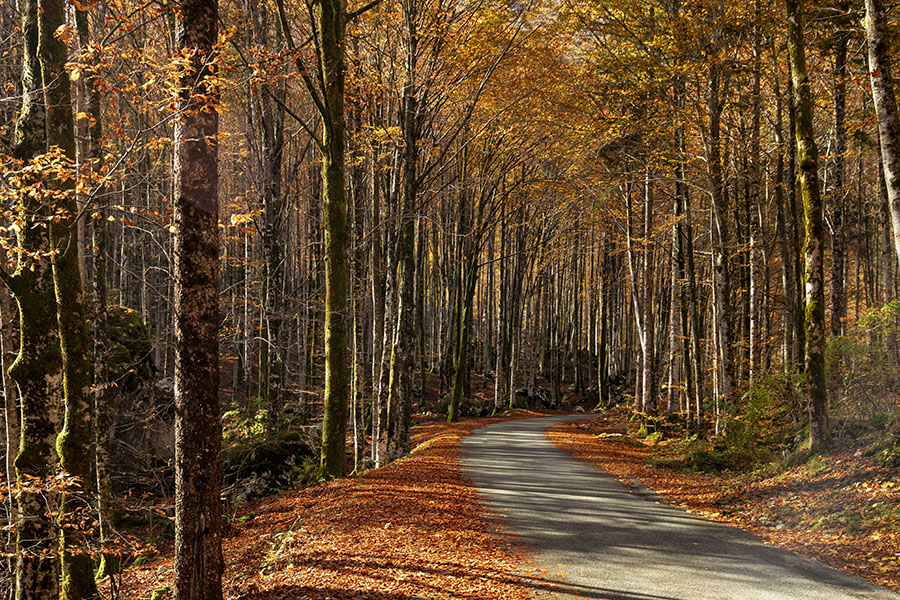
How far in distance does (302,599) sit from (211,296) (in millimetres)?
3058

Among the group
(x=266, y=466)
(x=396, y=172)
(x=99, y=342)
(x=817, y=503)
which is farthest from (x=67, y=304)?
(x=817, y=503)

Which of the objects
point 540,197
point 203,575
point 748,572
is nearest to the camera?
point 203,575

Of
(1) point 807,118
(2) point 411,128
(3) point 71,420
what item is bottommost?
(3) point 71,420

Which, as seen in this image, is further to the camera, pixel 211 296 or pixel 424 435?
pixel 424 435

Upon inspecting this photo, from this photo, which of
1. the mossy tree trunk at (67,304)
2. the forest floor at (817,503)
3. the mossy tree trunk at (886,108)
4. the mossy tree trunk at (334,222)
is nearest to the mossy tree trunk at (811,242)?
the forest floor at (817,503)

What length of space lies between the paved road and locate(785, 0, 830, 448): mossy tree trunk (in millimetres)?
3296

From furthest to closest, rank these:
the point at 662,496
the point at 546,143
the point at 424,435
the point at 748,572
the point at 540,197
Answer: the point at 540,197 → the point at 546,143 → the point at 424,435 → the point at 662,496 → the point at 748,572

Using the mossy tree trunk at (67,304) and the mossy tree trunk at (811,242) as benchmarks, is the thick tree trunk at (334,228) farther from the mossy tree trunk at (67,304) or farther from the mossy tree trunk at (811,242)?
the mossy tree trunk at (811,242)

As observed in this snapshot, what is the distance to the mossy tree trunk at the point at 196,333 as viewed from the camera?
4.76 m

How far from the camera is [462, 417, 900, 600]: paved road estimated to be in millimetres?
5594

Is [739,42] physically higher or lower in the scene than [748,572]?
higher

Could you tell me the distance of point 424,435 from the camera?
19.7 meters

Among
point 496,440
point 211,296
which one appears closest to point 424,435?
point 496,440

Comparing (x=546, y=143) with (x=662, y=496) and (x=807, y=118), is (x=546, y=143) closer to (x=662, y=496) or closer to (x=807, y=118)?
(x=807, y=118)
